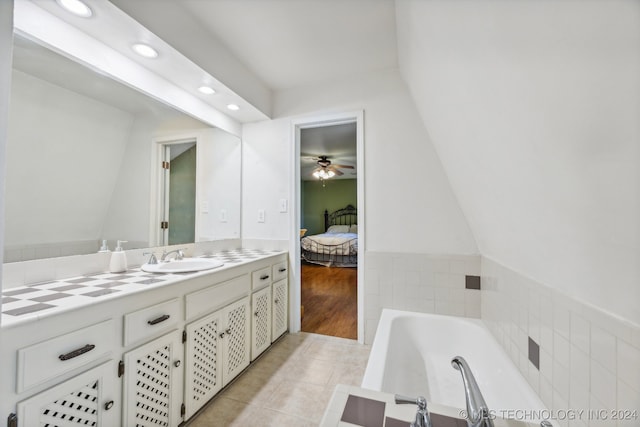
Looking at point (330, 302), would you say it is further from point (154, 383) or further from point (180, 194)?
point (154, 383)

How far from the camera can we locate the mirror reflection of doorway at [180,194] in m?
2.10

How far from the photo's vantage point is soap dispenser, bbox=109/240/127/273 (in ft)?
5.09

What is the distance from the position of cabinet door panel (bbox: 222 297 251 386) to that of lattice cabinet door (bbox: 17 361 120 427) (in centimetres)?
69

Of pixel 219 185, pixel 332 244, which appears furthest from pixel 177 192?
pixel 332 244

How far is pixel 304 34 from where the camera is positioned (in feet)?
6.19

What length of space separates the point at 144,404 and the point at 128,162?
4.65 feet

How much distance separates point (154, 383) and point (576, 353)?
67.7 inches

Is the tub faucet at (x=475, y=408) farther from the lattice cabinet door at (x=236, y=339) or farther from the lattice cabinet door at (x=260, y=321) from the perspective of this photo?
the lattice cabinet door at (x=260, y=321)

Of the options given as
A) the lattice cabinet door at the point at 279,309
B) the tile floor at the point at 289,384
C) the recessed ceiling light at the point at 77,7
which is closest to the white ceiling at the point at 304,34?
the recessed ceiling light at the point at 77,7

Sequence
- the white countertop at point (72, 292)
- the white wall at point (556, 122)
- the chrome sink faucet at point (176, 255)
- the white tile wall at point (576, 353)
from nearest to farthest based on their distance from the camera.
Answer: the white wall at point (556, 122) < the white tile wall at point (576, 353) < the white countertop at point (72, 292) < the chrome sink faucet at point (176, 255)

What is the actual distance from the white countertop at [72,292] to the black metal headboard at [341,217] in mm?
6583

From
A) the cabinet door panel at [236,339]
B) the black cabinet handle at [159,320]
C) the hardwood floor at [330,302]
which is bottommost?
the hardwood floor at [330,302]

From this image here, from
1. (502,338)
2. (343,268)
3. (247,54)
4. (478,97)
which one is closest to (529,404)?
(502,338)

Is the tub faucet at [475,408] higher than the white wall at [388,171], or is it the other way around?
the white wall at [388,171]
